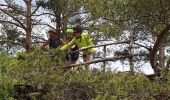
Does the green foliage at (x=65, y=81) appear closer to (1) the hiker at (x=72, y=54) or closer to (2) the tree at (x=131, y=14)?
(1) the hiker at (x=72, y=54)

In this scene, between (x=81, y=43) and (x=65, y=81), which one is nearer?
(x=65, y=81)

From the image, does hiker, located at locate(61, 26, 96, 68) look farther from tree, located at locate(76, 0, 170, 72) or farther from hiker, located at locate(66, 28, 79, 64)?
tree, located at locate(76, 0, 170, 72)

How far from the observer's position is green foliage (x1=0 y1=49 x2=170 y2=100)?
731 cm

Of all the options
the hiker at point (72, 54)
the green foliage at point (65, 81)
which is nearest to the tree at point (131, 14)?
the hiker at point (72, 54)

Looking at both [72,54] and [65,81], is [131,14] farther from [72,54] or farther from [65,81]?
[65,81]

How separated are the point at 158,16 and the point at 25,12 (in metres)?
12.1

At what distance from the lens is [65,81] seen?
7973mm

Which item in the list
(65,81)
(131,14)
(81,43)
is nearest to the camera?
(65,81)

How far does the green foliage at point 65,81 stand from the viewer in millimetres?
7307

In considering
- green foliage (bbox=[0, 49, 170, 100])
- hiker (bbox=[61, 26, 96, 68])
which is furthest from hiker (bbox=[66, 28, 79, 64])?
green foliage (bbox=[0, 49, 170, 100])

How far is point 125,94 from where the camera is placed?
7043 mm

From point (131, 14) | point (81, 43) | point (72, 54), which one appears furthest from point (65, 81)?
point (131, 14)

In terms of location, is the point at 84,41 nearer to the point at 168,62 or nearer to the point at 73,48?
the point at 73,48

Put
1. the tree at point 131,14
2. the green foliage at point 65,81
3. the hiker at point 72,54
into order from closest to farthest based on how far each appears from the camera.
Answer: the green foliage at point 65,81 → the hiker at point 72,54 → the tree at point 131,14
